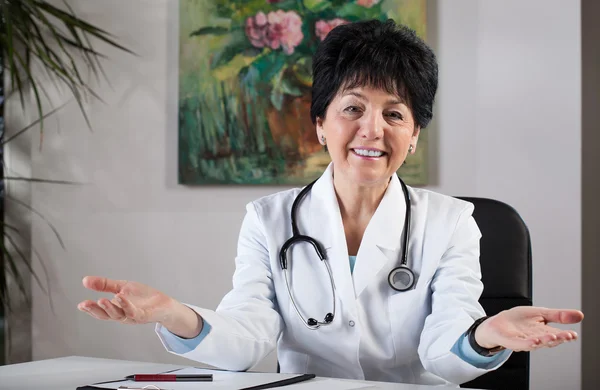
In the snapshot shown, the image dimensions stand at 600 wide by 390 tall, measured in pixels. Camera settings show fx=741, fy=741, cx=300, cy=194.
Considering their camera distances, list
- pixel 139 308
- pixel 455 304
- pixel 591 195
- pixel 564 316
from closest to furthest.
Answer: pixel 564 316
pixel 139 308
pixel 455 304
pixel 591 195

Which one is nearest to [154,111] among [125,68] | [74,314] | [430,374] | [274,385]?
[125,68]

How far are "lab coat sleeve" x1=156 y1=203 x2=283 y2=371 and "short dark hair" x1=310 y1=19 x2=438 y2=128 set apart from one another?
0.36 meters

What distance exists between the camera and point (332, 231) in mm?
1655

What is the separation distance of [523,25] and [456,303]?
64.8 inches

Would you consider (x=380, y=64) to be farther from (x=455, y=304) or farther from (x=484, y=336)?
(x=484, y=336)

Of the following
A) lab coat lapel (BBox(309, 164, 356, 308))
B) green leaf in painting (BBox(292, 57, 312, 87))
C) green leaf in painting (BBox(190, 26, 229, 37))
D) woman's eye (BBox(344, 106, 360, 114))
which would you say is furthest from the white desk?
green leaf in painting (BBox(190, 26, 229, 37))

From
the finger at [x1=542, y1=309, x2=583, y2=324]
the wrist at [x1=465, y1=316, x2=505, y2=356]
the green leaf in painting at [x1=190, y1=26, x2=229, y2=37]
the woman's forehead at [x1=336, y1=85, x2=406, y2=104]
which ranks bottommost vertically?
the wrist at [x1=465, y1=316, x2=505, y2=356]

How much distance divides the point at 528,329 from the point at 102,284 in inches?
27.0

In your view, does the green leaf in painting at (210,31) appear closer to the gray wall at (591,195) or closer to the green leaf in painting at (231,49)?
the green leaf in painting at (231,49)

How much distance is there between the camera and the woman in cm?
154

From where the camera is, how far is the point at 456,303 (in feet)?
4.88

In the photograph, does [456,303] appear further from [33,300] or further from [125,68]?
[33,300]

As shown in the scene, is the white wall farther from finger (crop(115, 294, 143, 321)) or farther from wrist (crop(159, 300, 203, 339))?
finger (crop(115, 294, 143, 321))

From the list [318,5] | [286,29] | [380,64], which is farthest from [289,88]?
[380,64]
